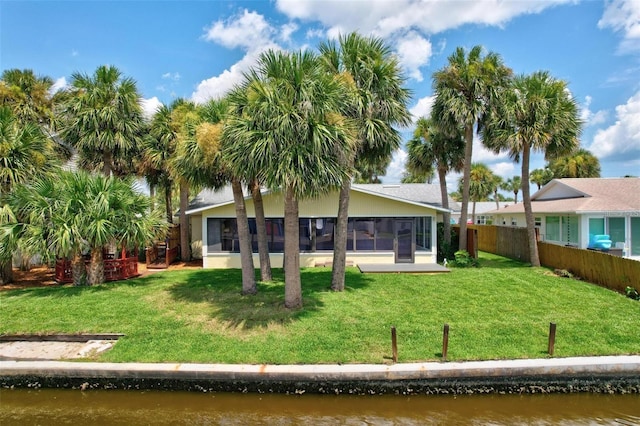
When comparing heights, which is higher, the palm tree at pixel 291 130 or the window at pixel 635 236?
the palm tree at pixel 291 130

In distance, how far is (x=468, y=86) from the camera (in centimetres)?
1736

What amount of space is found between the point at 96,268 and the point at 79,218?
2233 mm

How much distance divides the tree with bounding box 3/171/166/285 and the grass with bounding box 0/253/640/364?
148cm

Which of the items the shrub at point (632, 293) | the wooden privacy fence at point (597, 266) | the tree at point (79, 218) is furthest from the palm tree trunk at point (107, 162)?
the shrub at point (632, 293)

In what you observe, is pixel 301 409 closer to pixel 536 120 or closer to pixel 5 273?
pixel 5 273

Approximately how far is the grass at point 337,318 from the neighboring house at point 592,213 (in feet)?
19.7

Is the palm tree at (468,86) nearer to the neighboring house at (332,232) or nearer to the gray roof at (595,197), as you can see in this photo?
the neighboring house at (332,232)

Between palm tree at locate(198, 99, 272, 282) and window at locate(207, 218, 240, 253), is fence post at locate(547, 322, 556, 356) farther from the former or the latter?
window at locate(207, 218, 240, 253)

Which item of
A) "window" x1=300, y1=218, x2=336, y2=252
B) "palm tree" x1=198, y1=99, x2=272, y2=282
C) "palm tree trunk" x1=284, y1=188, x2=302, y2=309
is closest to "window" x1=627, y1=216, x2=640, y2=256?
"window" x1=300, y1=218, x2=336, y2=252

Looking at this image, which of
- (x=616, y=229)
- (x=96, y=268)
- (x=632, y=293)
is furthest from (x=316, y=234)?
(x=616, y=229)

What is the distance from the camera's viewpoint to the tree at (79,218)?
12.1 metres

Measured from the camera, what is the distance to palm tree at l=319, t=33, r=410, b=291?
11805 mm

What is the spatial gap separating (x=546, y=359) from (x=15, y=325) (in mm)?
12844

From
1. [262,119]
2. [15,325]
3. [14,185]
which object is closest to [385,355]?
[262,119]
